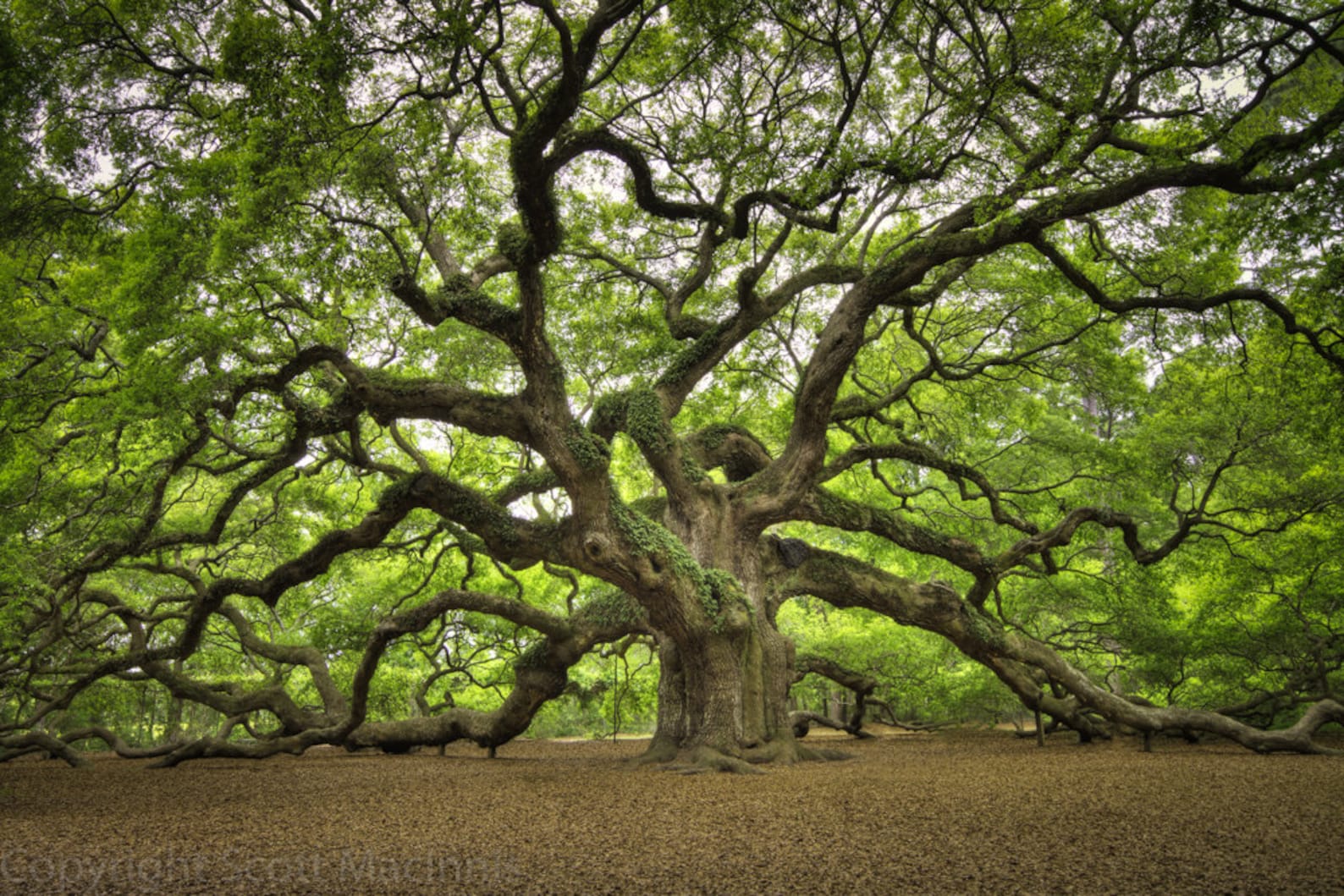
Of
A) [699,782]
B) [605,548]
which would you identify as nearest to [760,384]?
[605,548]

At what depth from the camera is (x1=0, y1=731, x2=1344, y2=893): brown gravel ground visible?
2.89 metres

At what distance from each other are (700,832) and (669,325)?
21.8 feet

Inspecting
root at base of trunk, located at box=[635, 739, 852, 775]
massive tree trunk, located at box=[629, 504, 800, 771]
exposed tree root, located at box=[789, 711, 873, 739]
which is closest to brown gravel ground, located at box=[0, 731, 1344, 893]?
root at base of trunk, located at box=[635, 739, 852, 775]

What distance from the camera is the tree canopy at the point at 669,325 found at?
5.60m

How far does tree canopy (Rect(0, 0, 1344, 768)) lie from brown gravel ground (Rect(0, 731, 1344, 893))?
1.78 meters

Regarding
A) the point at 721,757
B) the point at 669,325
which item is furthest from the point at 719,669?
the point at 669,325

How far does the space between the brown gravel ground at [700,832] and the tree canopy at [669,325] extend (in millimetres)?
1781

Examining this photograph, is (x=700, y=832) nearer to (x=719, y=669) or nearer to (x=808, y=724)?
(x=719, y=669)

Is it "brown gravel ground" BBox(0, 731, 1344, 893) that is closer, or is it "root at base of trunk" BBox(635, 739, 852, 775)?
"brown gravel ground" BBox(0, 731, 1344, 893)

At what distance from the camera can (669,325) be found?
9.25 metres

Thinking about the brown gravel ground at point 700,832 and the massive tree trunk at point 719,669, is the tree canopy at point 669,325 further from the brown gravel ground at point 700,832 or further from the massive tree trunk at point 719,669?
the brown gravel ground at point 700,832

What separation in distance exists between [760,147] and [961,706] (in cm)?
1136

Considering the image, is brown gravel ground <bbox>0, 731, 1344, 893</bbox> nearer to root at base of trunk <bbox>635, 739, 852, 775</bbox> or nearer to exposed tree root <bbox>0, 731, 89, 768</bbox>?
root at base of trunk <bbox>635, 739, 852, 775</bbox>

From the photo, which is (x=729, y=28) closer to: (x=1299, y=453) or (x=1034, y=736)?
(x=1299, y=453)
